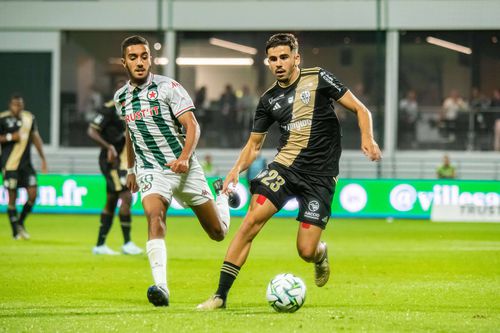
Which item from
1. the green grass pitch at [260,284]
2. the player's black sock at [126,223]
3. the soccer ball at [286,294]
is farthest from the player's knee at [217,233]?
the player's black sock at [126,223]

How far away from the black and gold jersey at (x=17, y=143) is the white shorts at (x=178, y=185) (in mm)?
8613

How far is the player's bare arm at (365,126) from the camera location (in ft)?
27.9

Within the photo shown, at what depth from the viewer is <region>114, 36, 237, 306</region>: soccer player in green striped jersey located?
9.38m

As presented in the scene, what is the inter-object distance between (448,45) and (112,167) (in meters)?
17.7

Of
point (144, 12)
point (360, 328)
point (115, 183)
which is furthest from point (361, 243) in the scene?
point (144, 12)

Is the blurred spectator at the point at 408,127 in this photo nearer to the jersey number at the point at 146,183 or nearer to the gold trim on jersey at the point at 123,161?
the gold trim on jersey at the point at 123,161

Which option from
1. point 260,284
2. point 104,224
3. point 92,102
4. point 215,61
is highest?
point 215,61

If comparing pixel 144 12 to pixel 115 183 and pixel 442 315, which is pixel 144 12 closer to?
pixel 115 183

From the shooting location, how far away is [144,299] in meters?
9.92

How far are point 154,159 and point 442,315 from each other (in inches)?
114

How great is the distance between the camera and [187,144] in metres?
9.38

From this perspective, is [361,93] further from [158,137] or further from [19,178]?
[158,137]

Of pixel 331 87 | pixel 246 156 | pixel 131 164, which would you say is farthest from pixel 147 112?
pixel 331 87

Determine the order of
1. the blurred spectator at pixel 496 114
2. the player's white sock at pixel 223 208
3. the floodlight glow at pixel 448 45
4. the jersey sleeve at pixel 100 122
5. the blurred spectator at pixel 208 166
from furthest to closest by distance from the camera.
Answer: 1. the floodlight glow at pixel 448 45
2. the blurred spectator at pixel 496 114
3. the blurred spectator at pixel 208 166
4. the jersey sleeve at pixel 100 122
5. the player's white sock at pixel 223 208
